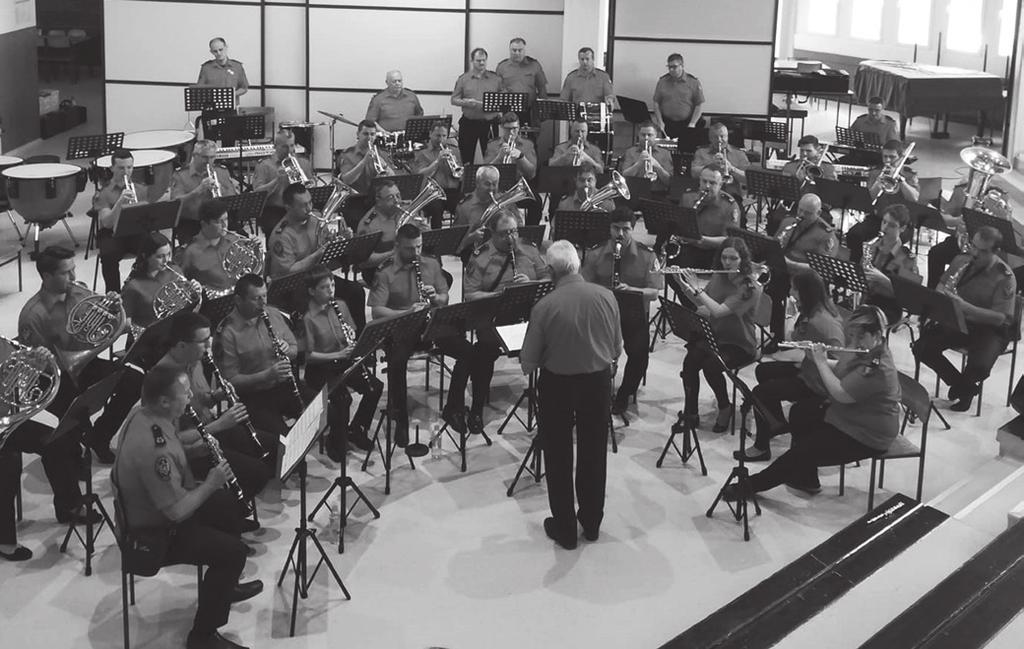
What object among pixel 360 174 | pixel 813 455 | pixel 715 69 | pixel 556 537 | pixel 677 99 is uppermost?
pixel 715 69

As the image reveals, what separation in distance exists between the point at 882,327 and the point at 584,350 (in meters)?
1.85

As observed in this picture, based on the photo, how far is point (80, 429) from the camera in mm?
7742

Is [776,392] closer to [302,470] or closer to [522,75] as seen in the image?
[302,470]

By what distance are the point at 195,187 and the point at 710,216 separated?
4737 mm

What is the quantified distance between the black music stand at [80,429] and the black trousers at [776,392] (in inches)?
162

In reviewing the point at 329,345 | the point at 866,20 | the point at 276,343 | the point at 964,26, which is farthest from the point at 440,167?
the point at 866,20

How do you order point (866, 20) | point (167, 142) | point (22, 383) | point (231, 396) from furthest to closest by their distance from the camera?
point (866, 20) < point (167, 142) < point (231, 396) < point (22, 383)

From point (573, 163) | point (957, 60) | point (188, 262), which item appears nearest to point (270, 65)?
point (573, 163)

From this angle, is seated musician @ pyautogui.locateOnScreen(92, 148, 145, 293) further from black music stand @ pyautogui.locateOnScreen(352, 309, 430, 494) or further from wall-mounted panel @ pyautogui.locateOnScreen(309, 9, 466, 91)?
wall-mounted panel @ pyautogui.locateOnScreen(309, 9, 466, 91)

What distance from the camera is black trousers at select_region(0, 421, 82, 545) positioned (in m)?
7.29

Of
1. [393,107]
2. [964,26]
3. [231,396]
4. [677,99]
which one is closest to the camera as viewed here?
[231,396]

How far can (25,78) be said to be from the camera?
18203mm

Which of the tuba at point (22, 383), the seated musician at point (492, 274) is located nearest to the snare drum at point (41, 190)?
the seated musician at point (492, 274)

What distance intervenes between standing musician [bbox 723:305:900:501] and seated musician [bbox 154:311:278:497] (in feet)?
9.51
